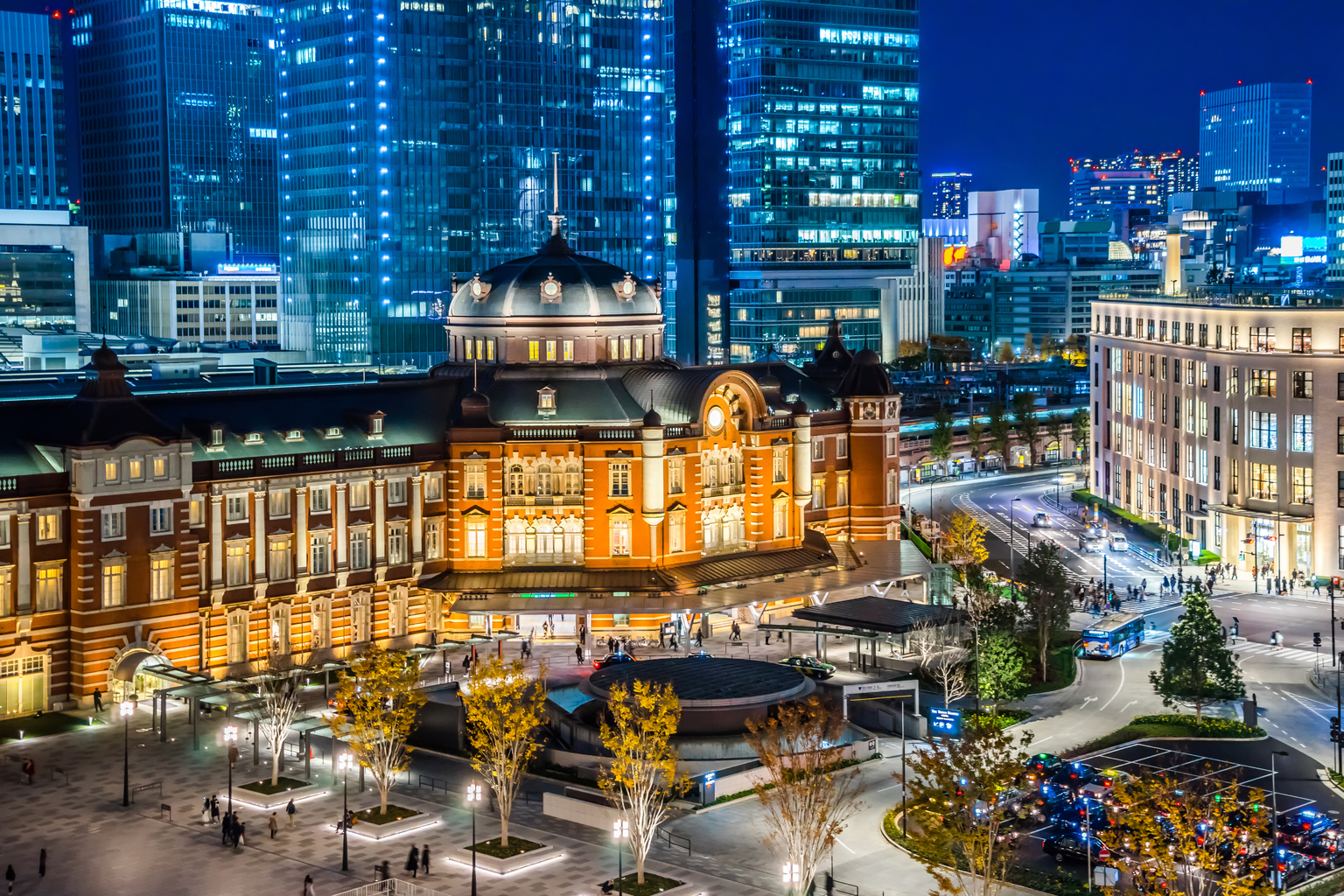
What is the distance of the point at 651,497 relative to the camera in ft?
436

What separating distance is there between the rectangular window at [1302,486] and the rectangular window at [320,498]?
258ft

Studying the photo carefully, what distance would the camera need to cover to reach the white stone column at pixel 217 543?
391 feet

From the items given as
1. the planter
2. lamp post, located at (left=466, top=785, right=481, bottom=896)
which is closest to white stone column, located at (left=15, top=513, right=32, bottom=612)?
lamp post, located at (left=466, top=785, right=481, bottom=896)

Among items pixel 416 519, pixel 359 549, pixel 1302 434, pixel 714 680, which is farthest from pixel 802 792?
pixel 1302 434

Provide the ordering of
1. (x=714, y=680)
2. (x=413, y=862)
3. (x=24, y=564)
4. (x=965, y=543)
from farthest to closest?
1. (x=965, y=543)
2. (x=24, y=564)
3. (x=714, y=680)
4. (x=413, y=862)

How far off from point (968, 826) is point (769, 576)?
62.7 m

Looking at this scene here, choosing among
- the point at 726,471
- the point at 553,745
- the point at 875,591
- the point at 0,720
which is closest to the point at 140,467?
the point at 0,720

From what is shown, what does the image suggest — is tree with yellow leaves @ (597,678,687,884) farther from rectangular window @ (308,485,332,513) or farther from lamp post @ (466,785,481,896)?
rectangular window @ (308,485,332,513)

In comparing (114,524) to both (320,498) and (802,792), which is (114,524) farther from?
(802,792)

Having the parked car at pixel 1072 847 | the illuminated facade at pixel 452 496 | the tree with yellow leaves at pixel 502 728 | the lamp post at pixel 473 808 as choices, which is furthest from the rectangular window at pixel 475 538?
the parked car at pixel 1072 847

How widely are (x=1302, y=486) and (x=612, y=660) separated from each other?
67.1 metres

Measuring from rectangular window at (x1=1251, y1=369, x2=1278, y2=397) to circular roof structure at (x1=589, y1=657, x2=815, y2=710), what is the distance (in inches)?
2698

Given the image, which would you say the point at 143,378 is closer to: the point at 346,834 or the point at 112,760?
the point at 112,760

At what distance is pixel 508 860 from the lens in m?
83.8
